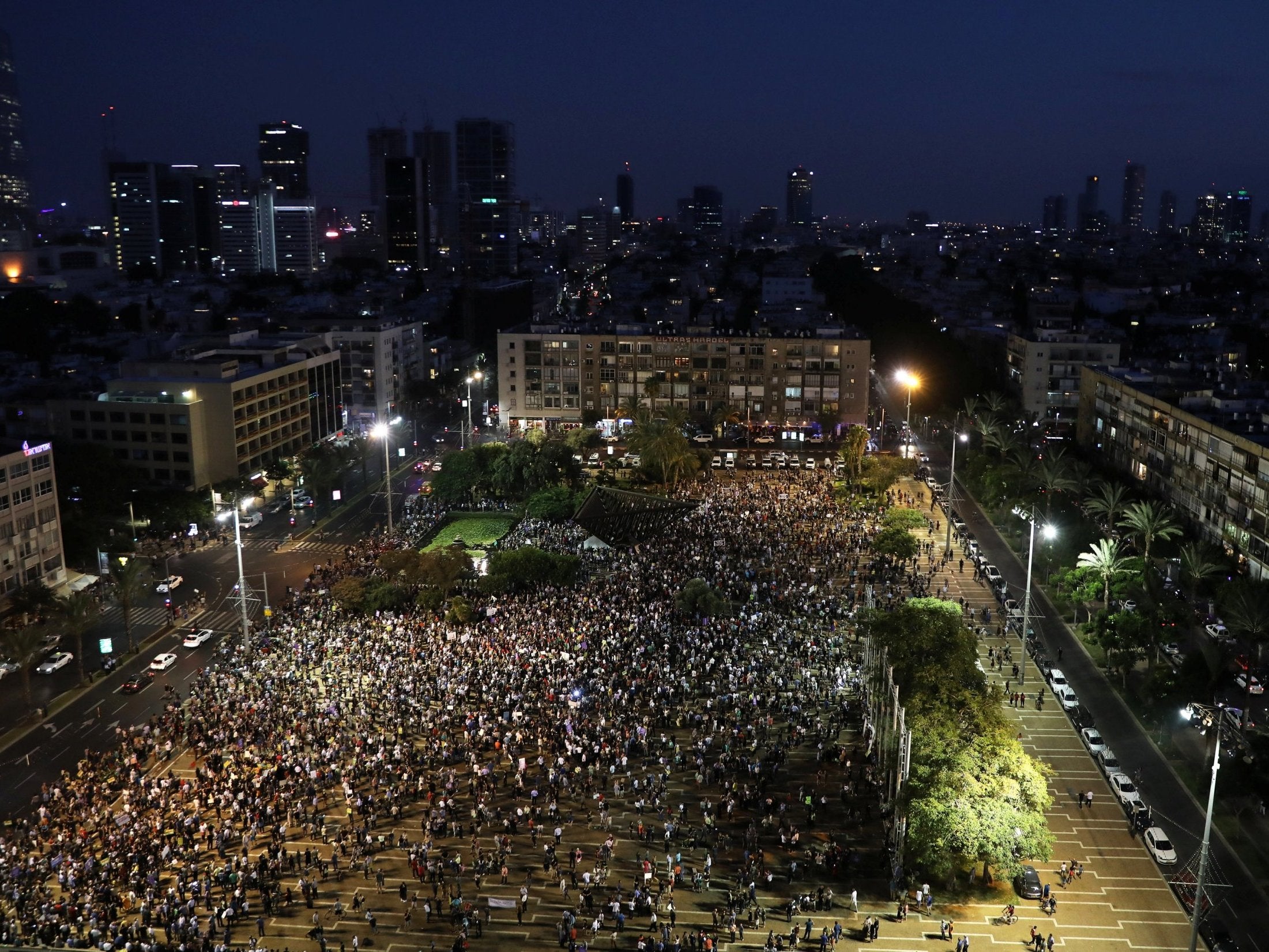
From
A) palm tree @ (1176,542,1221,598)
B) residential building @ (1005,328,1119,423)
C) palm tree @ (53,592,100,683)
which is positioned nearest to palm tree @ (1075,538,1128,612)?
palm tree @ (1176,542,1221,598)

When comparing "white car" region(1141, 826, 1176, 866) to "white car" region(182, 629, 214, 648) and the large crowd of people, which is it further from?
"white car" region(182, 629, 214, 648)

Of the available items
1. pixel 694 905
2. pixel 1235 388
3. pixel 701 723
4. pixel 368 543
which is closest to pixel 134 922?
pixel 694 905

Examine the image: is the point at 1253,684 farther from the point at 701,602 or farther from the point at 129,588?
the point at 129,588

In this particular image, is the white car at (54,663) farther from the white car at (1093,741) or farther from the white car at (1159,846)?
the white car at (1159,846)

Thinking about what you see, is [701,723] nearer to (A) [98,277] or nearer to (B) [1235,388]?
(B) [1235,388]

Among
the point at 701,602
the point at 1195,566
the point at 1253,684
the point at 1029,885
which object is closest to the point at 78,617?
the point at 701,602
